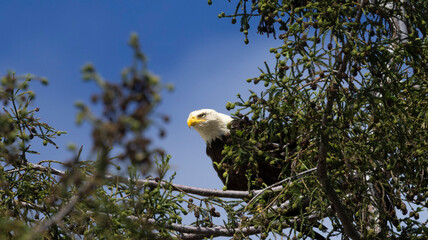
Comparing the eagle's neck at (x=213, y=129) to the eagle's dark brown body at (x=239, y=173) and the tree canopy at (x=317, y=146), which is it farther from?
the tree canopy at (x=317, y=146)

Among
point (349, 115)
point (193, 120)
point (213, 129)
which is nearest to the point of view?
point (349, 115)

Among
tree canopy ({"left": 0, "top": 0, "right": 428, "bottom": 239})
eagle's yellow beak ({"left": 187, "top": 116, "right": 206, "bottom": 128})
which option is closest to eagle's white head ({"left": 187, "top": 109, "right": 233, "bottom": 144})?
eagle's yellow beak ({"left": 187, "top": 116, "right": 206, "bottom": 128})

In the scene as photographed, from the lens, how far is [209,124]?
7625 millimetres

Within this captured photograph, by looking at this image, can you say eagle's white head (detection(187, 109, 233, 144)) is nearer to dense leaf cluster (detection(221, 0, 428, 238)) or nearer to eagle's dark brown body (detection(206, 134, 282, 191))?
eagle's dark brown body (detection(206, 134, 282, 191))

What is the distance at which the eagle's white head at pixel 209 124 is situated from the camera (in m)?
7.59

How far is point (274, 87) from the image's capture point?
413 centimetres

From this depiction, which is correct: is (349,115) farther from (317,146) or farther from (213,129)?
(213,129)

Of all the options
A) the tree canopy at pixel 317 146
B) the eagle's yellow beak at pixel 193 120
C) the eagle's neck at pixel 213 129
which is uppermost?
the eagle's yellow beak at pixel 193 120

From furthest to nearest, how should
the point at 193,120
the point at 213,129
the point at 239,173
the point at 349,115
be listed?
the point at 193,120 → the point at 213,129 → the point at 239,173 → the point at 349,115

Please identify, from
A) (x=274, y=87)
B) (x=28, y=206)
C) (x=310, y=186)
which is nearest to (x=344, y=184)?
(x=310, y=186)

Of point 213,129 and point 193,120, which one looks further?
point 193,120

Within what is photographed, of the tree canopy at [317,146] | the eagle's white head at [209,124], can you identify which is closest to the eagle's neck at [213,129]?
the eagle's white head at [209,124]

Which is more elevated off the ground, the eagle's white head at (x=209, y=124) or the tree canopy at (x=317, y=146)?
the eagle's white head at (x=209, y=124)

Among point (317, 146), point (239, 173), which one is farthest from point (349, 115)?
point (239, 173)
